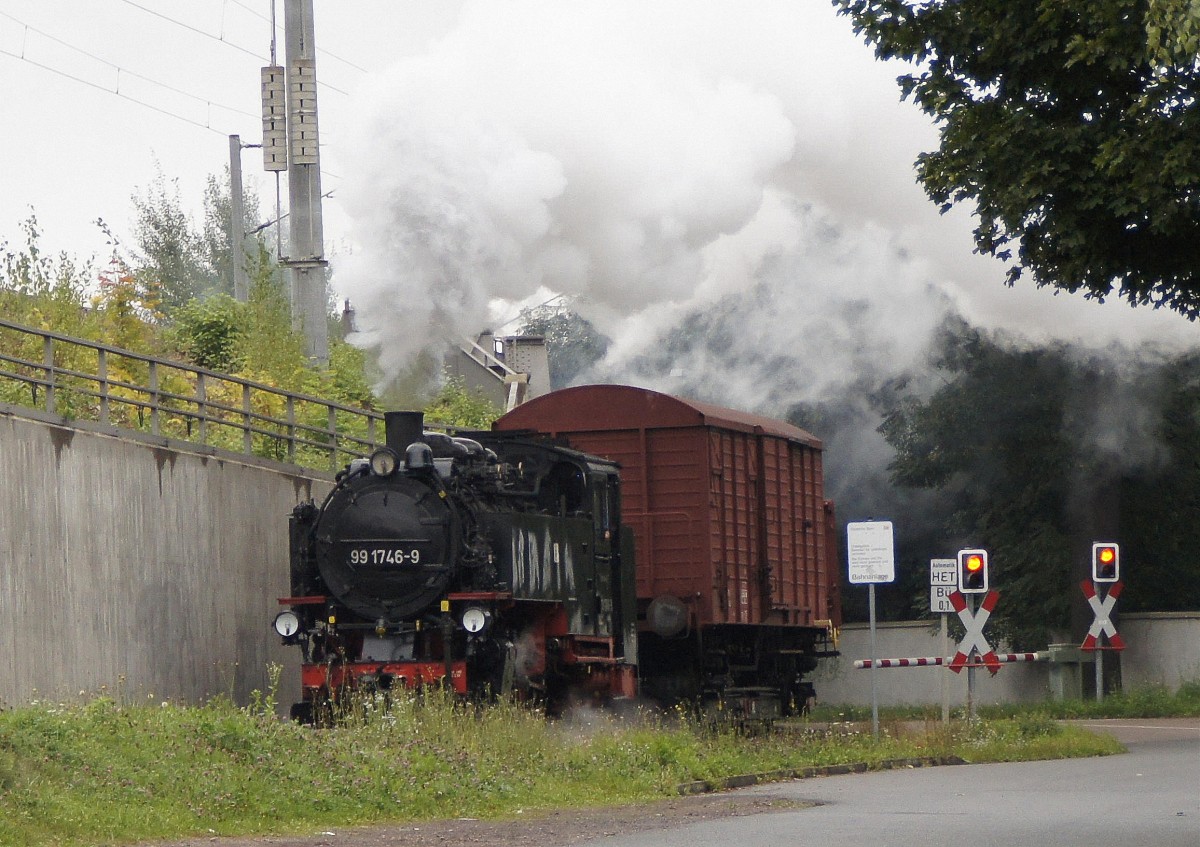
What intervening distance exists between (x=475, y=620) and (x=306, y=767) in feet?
13.3

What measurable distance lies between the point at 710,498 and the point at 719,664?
1.96 m

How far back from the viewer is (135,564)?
1772 cm

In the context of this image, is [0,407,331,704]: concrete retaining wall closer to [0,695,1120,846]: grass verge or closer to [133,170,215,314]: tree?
[0,695,1120,846]: grass verge

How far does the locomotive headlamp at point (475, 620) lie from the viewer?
16.3 metres

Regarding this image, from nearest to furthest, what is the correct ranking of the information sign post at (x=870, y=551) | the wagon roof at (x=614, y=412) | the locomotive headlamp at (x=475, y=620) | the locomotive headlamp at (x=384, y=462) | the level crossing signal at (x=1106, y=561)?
1. the locomotive headlamp at (x=475, y=620)
2. the locomotive headlamp at (x=384, y=462)
3. the information sign post at (x=870, y=551)
4. the wagon roof at (x=614, y=412)
5. the level crossing signal at (x=1106, y=561)

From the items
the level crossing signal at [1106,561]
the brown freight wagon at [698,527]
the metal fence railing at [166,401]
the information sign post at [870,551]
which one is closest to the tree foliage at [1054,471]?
the level crossing signal at [1106,561]

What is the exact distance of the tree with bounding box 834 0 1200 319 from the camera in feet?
40.9

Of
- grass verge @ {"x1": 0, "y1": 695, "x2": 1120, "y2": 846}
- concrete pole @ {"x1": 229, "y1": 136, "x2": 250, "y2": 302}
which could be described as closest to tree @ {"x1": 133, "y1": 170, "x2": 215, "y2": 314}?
concrete pole @ {"x1": 229, "y1": 136, "x2": 250, "y2": 302}

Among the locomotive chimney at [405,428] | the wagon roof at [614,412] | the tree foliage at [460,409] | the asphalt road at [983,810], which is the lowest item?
the asphalt road at [983,810]

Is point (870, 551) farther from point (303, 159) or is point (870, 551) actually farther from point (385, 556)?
point (303, 159)

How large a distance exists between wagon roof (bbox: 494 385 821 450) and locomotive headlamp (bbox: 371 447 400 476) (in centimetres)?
357

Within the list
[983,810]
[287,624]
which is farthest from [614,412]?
[983,810]

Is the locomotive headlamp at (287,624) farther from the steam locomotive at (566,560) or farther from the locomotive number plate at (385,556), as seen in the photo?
the locomotive number plate at (385,556)

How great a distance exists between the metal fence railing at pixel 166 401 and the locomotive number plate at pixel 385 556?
8.86 ft
